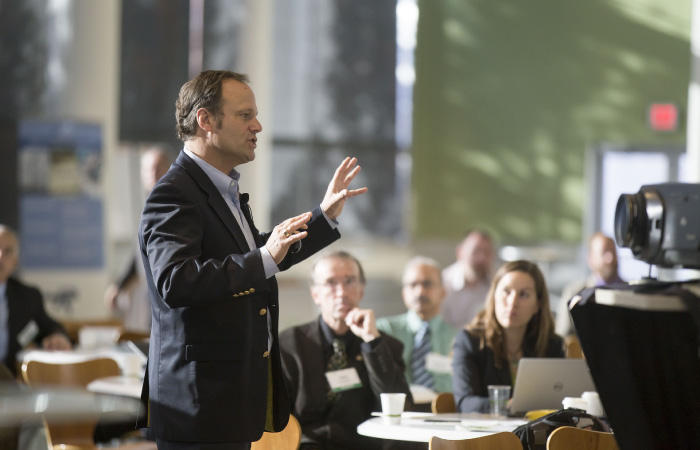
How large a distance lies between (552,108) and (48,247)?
5.47 meters

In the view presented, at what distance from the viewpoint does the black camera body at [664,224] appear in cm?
200

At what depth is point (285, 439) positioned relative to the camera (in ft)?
11.9

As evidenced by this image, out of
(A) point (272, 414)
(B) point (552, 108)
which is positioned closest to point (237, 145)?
(A) point (272, 414)

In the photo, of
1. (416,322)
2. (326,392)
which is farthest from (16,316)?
(326,392)

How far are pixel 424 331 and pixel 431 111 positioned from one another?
17.8ft

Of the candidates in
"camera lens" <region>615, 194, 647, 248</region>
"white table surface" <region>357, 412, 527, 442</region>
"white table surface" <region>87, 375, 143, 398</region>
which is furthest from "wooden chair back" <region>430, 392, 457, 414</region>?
"camera lens" <region>615, 194, 647, 248</region>

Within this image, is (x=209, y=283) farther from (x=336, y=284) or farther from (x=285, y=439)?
(x=336, y=284)

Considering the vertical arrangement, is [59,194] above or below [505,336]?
above

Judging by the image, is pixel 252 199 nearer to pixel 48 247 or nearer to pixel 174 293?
pixel 48 247

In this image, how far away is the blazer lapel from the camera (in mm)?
2566

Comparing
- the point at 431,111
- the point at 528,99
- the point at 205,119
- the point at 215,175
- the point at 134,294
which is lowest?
the point at 134,294

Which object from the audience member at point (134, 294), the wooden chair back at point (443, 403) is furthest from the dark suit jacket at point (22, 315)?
the wooden chair back at point (443, 403)

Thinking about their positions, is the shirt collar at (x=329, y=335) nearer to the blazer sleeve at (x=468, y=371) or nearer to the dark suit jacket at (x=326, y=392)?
the dark suit jacket at (x=326, y=392)

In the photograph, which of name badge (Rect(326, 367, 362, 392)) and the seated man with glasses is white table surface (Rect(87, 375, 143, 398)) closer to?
the seated man with glasses
